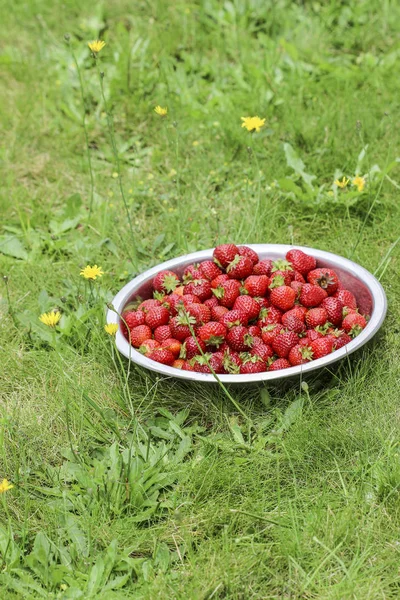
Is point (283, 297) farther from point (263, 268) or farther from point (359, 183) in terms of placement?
point (359, 183)

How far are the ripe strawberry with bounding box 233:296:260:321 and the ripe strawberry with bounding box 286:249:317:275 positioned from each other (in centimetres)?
23

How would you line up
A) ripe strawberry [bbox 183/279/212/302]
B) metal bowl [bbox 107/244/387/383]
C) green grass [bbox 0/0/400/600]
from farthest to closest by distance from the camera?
ripe strawberry [bbox 183/279/212/302], metal bowl [bbox 107/244/387/383], green grass [bbox 0/0/400/600]

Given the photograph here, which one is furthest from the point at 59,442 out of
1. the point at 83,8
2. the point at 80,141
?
the point at 83,8

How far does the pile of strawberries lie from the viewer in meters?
2.35

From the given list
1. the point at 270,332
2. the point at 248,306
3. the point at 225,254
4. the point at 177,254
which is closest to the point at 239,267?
the point at 225,254

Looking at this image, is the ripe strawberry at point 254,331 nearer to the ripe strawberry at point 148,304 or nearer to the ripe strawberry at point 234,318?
the ripe strawberry at point 234,318

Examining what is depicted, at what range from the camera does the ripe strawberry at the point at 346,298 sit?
2.54 metres

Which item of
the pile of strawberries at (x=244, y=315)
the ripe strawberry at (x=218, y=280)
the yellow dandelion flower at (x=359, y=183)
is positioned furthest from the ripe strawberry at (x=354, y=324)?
the yellow dandelion flower at (x=359, y=183)

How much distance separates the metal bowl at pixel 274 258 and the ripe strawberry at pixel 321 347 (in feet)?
0.19

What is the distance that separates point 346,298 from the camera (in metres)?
2.54

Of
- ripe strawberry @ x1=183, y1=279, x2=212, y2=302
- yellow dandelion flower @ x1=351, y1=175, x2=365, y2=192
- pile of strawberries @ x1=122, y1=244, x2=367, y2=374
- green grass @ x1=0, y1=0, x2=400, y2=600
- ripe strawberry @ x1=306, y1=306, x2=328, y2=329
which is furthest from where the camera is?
yellow dandelion flower @ x1=351, y1=175, x2=365, y2=192

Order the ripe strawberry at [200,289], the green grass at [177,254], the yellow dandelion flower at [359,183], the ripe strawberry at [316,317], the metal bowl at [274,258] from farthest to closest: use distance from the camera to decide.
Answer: the yellow dandelion flower at [359,183] → the ripe strawberry at [200,289] → the ripe strawberry at [316,317] → the metal bowl at [274,258] → the green grass at [177,254]

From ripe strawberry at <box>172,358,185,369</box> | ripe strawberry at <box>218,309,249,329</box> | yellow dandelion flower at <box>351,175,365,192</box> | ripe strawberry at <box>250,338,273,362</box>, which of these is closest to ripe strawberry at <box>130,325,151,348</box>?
ripe strawberry at <box>172,358,185,369</box>

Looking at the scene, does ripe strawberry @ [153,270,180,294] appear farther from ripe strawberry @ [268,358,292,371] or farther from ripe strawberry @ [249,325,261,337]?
ripe strawberry @ [268,358,292,371]
